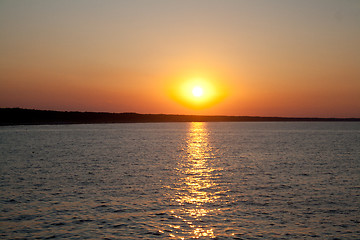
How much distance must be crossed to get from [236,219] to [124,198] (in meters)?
10.4

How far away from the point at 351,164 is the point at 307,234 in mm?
39055

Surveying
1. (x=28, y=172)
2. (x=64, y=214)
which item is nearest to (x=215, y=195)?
(x=64, y=214)

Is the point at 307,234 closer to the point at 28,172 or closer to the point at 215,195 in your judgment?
the point at 215,195

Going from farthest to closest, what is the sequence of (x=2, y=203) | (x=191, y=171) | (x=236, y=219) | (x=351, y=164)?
(x=351, y=164), (x=191, y=171), (x=2, y=203), (x=236, y=219)

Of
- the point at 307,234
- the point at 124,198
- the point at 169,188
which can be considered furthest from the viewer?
the point at 169,188

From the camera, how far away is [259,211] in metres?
25.5

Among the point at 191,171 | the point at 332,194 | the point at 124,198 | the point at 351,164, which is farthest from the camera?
the point at 351,164

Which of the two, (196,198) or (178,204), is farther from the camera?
(196,198)

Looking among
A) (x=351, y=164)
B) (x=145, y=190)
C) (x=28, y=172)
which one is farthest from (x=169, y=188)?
(x=351, y=164)

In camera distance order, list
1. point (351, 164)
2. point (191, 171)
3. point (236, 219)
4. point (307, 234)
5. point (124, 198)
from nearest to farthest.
→ point (307, 234), point (236, 219), point (124, 198), point (191, 171), point (351, 164)

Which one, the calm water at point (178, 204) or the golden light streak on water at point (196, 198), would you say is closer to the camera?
the calm water at point (178, 204)

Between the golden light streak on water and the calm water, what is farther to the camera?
the golden light streak on water

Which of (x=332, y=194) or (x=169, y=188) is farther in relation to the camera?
(x=169, y=188)

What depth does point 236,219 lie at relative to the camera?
23.5m
